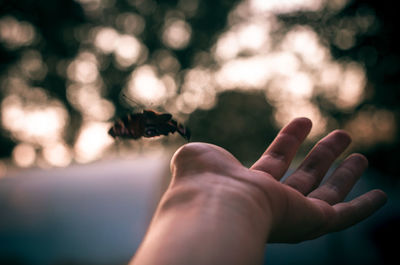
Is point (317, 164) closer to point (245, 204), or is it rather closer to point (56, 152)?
point (245, 204)

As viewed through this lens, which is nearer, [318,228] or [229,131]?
[318,228]

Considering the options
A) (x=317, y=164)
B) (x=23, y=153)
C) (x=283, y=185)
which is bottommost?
(x=23, y=153)

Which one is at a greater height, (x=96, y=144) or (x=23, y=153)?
(x=96, y=144)

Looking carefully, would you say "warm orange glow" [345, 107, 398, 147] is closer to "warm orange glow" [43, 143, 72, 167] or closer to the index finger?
the index finger

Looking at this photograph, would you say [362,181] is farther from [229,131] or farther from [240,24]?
[240,24]

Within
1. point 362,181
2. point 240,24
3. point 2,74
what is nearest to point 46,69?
point 2,74

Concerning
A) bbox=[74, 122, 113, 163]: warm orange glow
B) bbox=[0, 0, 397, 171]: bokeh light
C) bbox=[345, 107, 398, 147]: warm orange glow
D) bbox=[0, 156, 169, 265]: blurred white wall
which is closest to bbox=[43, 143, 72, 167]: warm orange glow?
bbox=[0, 0, 397, 171]: bokeh light

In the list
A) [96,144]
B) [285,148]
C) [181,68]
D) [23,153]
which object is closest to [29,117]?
[23,153]
